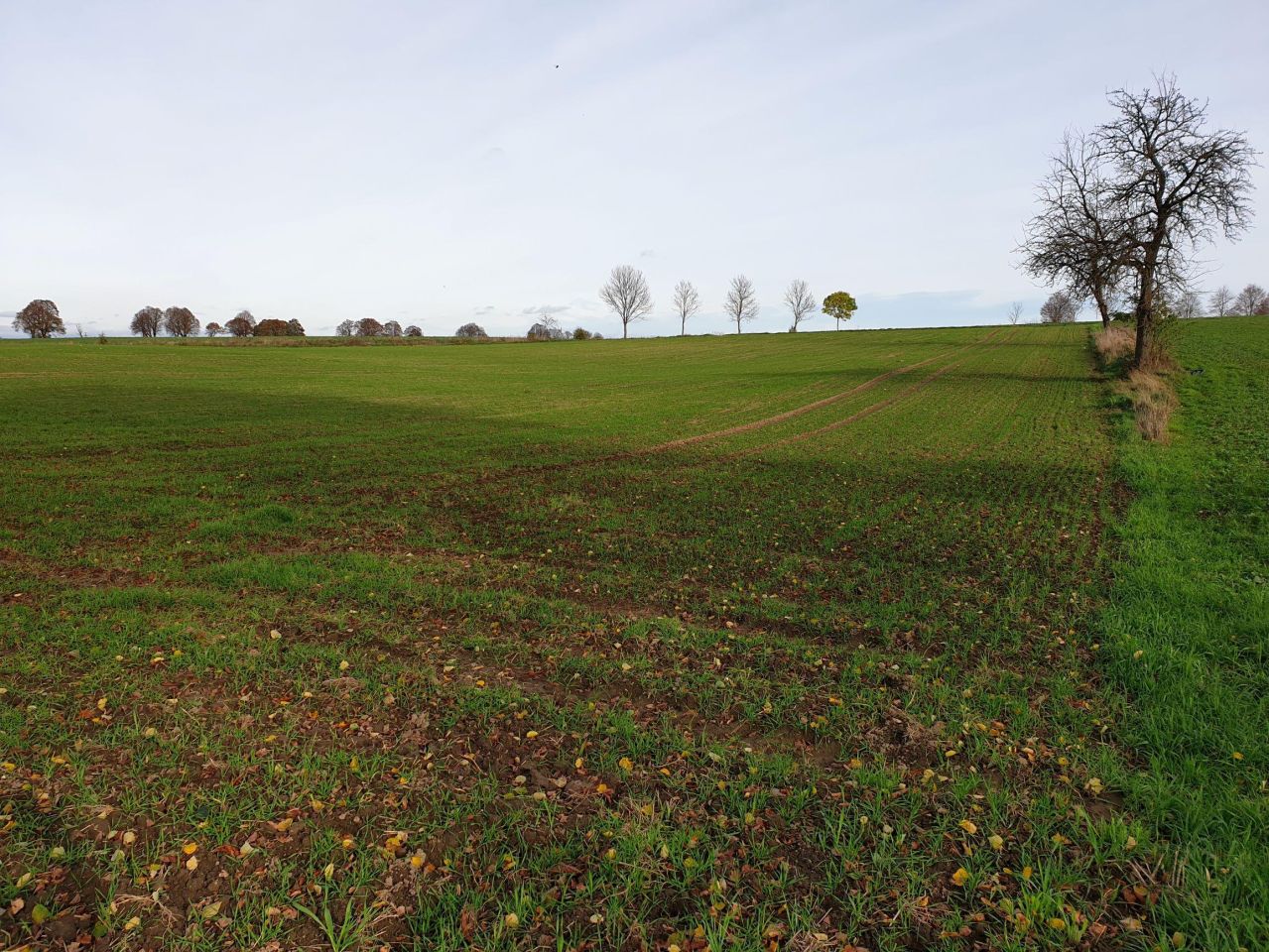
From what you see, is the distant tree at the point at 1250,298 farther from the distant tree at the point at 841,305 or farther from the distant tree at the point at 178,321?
the distant tree at the point at 178,321

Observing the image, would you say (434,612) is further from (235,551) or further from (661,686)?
(235,551)

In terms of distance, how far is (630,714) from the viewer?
5273 millimetres

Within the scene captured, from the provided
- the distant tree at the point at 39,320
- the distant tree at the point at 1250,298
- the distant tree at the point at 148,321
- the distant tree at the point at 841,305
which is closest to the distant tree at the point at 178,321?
the distant tree at the point at 148,321

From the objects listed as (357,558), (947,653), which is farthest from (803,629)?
(357,558)

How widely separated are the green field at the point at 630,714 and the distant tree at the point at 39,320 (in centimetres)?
10934

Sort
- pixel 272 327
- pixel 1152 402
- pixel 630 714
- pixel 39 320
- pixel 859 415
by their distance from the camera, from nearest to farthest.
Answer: pixel 630 714
pixel 1152 402
pixel 859 415
pixel 39 320
pixel 272 327

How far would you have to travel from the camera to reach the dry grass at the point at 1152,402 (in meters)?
19.2

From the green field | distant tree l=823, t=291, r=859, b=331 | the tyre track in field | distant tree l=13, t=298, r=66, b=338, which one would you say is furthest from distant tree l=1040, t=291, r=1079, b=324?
distant tree l=13, t=298, r=66, b=338

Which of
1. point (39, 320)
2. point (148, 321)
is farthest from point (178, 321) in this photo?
point (39, 320)

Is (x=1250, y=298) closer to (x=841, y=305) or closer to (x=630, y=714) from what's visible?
(x=841, y=305)

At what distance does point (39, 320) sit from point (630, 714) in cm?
12540

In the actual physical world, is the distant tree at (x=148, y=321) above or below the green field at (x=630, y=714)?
above

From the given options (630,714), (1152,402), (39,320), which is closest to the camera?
(630,714)

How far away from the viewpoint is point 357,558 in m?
8.82
